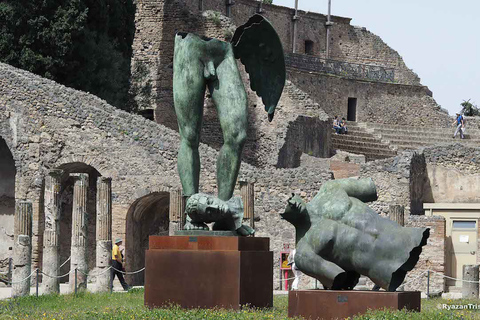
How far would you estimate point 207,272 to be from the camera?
10.1 metres

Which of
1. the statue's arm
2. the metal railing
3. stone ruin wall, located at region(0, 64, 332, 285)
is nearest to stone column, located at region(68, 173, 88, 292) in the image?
stone ruin wall, located at region(0, 64, 332, 285)

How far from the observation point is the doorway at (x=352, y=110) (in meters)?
45.0

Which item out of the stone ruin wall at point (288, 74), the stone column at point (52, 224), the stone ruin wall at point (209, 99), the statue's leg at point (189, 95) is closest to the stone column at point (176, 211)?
the stone column at point (52, 224)

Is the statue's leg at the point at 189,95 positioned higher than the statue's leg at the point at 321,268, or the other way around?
the statue's leg at the point at 189,95

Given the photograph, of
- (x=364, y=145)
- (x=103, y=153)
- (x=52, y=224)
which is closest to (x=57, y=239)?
(x=52, y=224)

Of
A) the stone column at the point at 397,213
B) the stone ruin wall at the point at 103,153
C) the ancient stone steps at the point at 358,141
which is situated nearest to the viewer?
the stone column at the point at 397,213

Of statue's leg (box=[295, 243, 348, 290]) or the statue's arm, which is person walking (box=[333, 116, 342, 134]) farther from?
statue's leg (box=[295, 243, 348, 290])

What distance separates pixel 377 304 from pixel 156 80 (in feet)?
97.2

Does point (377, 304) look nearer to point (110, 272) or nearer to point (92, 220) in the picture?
point (110, 272)

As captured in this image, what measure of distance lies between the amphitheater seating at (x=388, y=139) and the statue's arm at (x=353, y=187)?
87.7 feet

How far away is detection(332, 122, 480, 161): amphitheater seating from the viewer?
37747 mm

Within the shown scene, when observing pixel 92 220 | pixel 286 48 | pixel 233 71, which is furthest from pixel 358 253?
pixel 286 48

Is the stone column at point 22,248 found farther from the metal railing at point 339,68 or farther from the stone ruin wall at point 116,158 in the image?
the metal railing at point 339,68

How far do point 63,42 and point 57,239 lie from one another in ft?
31.2
